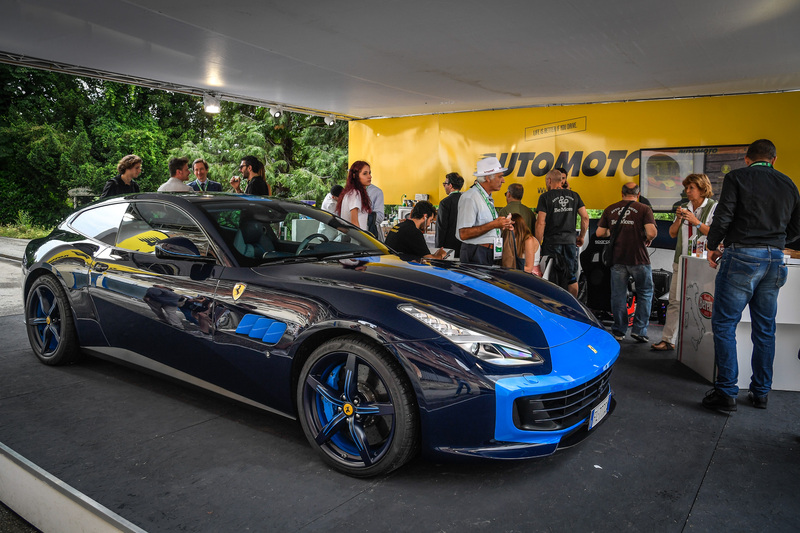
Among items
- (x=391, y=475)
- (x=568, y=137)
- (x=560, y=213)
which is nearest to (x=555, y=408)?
(x=391, y=475)

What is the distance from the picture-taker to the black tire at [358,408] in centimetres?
241

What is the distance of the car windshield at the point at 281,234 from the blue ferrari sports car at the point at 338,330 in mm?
12

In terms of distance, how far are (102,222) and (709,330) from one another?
15.1 feet

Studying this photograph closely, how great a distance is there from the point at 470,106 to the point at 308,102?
283 centimetres

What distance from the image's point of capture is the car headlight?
2352 millimetres

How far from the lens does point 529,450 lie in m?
2.37

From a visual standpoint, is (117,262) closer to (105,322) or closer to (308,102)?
(105,322)

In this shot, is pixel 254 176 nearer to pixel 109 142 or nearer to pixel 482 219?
pixel 482 219

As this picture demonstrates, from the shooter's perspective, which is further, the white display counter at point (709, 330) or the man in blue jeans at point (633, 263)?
the man in blue jeans at point (633, 263)

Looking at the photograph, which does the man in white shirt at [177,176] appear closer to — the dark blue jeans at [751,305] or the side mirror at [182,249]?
the side mirror at [182,249]

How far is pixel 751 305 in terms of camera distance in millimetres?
3738

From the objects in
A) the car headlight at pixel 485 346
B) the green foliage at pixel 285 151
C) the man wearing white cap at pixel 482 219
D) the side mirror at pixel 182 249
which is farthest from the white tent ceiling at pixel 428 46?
the green foliage at pixel 285 151

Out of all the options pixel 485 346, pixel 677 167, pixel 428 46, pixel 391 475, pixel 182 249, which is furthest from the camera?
pixel 677 167

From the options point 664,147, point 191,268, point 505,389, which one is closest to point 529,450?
point 505,389
